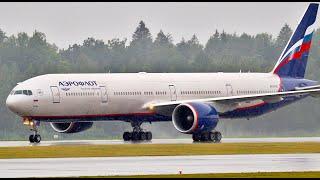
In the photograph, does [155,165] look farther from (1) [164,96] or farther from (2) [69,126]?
(2) [69,126]

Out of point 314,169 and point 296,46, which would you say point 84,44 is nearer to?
point 296,46

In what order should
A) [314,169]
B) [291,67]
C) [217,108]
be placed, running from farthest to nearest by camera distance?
[291,67], [217,108], [314,169]

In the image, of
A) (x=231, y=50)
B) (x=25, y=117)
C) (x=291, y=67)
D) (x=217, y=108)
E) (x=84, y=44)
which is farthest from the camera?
(x=84, y=44)

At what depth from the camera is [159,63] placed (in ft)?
294

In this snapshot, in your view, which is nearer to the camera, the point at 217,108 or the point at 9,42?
the point at 217,108

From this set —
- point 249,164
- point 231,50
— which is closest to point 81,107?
point 249,164

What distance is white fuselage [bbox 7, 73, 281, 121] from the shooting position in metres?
65.6

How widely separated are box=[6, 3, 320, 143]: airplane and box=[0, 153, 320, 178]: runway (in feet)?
62.3

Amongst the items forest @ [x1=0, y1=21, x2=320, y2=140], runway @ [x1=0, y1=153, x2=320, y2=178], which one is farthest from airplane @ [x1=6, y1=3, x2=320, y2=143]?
runway @ [x1=0, y1=153, x2=320, y2=178]

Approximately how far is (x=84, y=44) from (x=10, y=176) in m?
75.4

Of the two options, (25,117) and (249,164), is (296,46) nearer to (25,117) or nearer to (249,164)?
(25,117)

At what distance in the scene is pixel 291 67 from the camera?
77.3 meters

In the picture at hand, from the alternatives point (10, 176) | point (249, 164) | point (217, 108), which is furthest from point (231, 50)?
point (10, 176)

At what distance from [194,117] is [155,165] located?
82.2ft
